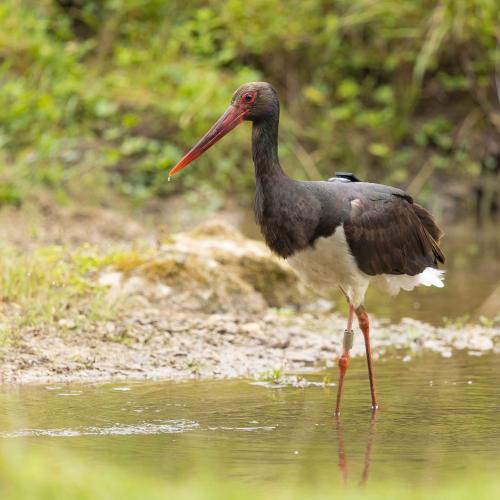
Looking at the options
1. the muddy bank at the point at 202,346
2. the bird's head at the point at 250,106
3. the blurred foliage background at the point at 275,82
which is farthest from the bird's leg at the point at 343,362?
the blurred foliage background at the point at 275,82

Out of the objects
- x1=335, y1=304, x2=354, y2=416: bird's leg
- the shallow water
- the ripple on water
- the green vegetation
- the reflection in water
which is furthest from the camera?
the green vegetation

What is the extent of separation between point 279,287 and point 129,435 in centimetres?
372

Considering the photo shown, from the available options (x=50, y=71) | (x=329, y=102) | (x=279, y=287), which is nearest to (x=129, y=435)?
(x=279, y=287)

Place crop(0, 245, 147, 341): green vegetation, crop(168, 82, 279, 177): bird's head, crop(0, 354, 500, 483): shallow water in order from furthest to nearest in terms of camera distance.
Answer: crop(0, 245, 147, 341): green vegetation → crop(168, 82, 279, 177): bird's head → crop(0, 354, 500, 483): shallow water

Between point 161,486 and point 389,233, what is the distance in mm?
2798

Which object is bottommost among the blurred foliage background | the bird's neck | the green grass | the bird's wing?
the green grass

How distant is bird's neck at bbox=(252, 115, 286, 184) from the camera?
616 centimetres

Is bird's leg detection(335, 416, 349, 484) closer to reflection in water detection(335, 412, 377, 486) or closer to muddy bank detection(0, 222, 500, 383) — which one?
reflection in water detection(335, 412, 377, 486)

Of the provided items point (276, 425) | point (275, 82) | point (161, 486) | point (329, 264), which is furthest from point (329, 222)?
point (275, 82)

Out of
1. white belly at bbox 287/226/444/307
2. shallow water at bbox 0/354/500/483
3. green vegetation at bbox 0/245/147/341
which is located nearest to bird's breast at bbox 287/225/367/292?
white belly at bbox 287/226/444/307

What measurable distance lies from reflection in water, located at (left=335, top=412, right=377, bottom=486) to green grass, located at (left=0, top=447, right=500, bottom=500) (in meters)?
0.12

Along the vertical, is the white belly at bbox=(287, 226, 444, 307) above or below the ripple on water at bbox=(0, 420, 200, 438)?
above

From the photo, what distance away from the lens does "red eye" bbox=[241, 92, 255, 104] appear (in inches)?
249

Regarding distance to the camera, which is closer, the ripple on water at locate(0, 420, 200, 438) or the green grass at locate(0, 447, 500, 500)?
the green grass at locate(0, 447, 500, 500)
